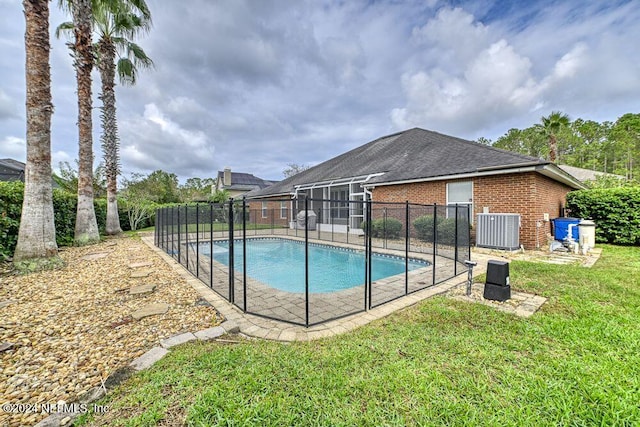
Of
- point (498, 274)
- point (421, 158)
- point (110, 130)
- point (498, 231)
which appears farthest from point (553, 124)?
point (110, 130)

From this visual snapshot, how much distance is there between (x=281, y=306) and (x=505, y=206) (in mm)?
7904

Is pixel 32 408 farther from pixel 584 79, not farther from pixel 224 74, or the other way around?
pixel 584 79

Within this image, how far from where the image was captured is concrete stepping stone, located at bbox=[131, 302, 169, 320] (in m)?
3.51

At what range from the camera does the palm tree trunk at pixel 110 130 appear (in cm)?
1128

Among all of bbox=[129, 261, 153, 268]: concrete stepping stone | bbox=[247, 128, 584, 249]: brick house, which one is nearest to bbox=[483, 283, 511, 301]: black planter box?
bbox=[247, 128, 584, 249]: brick house

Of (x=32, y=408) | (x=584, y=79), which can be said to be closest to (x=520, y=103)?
(x=584, y=79)

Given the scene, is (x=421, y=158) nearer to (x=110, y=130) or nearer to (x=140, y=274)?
(x=140, y=274)

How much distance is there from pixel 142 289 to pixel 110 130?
1132 cm

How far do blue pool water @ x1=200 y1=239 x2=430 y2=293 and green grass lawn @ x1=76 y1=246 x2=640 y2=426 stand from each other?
8.07 feet

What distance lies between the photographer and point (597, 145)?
29.0 meters

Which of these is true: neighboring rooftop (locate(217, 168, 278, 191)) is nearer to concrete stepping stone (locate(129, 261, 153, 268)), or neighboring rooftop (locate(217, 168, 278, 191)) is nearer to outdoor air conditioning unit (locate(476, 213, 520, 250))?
concrete stepping stone (locate(129, 261, 153, 268))

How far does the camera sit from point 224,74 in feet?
38.5

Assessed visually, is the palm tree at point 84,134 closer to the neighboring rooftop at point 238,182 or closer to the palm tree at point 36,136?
the palm tree at point 36,136

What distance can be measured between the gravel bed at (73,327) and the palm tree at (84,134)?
456 cm
